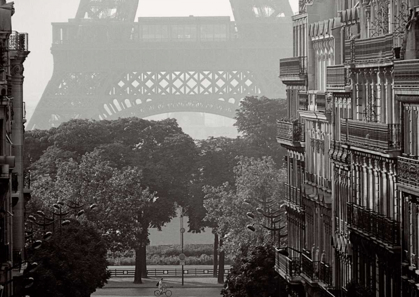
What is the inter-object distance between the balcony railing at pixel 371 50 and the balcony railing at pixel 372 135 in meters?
1.97

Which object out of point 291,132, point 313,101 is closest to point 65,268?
point 291,132

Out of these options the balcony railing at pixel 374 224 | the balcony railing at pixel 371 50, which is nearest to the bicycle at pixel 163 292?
the balcony railing at pixel 374 224

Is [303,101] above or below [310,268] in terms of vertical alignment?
above

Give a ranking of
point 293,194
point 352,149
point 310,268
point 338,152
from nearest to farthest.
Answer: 1. point 352,149
2. point 338,152
3. point 310,268
4. point 293,194

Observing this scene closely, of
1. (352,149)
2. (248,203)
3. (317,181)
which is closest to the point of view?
(352,149)

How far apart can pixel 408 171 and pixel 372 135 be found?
579cm

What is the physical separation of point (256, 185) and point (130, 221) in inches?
329

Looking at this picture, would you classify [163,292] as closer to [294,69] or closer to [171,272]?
[171,272]

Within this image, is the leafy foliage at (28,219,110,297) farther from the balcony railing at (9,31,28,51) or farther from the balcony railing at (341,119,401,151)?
the balcony railing at (341,119,401,151)

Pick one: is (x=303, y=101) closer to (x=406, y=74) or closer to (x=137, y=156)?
(x=406, y=74)

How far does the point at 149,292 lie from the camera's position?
108688 mm

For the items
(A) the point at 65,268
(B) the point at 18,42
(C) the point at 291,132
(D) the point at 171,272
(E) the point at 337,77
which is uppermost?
(B) the point at 18,42

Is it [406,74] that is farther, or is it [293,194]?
[293,194]

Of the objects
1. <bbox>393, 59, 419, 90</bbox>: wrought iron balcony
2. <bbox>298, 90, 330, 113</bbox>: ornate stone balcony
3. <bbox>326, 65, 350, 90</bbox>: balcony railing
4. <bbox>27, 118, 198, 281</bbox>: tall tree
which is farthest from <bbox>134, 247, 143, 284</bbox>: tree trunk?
<bbox>393, 59, 419, 90</bbox>: wrought iron balcony
